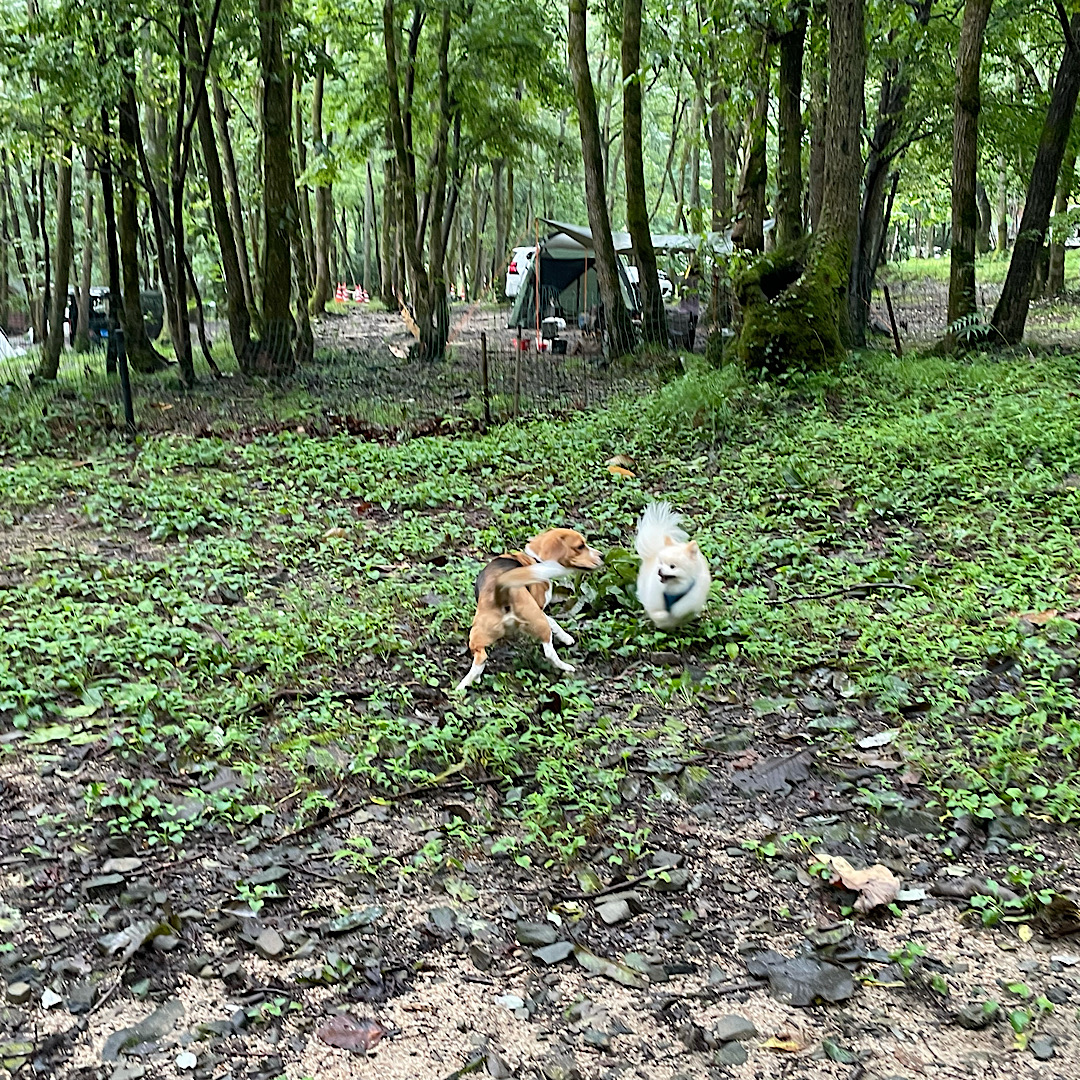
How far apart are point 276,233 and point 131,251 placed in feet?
6.68

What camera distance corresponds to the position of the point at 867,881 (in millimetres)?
3387

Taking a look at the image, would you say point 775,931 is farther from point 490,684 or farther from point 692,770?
point 490,684

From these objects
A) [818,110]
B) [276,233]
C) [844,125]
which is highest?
[818,110]

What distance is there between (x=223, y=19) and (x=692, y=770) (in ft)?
40.5

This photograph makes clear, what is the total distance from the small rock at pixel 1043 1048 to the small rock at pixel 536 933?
1.28 m

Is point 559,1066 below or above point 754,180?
below

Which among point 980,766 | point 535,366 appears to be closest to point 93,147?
point 535,366

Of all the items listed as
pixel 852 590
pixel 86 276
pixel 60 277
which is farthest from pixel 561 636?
pixel 86 276

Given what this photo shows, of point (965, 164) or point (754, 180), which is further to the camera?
point (754, 180)

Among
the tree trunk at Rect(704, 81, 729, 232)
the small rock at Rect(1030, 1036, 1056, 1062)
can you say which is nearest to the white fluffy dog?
the small rock at Rect(1030, 1036, 1056, 1062)

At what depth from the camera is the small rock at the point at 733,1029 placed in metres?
2.78

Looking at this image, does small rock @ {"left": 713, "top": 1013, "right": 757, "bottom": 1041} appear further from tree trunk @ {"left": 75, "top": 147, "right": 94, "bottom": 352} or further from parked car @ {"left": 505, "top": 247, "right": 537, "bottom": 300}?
parked car @ {"left": 505, "top": 247, "right": 537, "bottom": 300}

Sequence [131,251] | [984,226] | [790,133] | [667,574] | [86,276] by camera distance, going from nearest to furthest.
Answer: [667,574] < [790,133] < [131,251] < [86,276] < [984,226]

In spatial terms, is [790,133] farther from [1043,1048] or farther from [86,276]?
[1043,1048]
